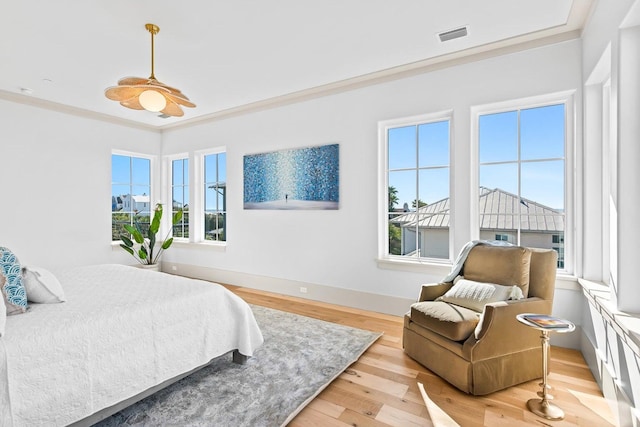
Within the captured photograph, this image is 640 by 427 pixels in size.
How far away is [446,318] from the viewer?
7.27 ft

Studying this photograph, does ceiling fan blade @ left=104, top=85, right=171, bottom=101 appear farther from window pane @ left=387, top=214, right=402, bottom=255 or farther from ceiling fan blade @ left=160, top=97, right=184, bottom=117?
window pane @ left=387, top=214, right=402, bottom=255

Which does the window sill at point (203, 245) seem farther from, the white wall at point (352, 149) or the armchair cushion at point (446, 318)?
the armchair cushion at point (446, 318)

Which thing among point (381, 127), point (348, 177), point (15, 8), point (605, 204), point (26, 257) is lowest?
point (26, 257)

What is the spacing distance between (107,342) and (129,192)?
4380 millimetres

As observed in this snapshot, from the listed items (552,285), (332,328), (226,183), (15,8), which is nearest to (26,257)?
(226,183)

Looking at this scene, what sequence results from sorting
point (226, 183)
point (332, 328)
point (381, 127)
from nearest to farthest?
1. point (332, 328)
2. point (381, 127)
3. point (226, 183)

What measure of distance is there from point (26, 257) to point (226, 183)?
2651mm

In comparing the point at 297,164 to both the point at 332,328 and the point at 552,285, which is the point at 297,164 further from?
the point at 552,285

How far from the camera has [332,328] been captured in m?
3.15

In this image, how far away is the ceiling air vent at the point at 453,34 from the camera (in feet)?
8.76

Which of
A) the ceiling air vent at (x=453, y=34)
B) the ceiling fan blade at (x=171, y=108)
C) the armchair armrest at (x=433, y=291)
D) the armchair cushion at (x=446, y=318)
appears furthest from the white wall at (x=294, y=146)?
the ceiling fan blade at (x=171, y=108)

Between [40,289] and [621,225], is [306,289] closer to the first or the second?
[40,289]

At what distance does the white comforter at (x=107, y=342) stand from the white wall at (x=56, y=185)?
2318mm

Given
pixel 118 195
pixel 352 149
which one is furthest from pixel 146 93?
pixel 118 195
